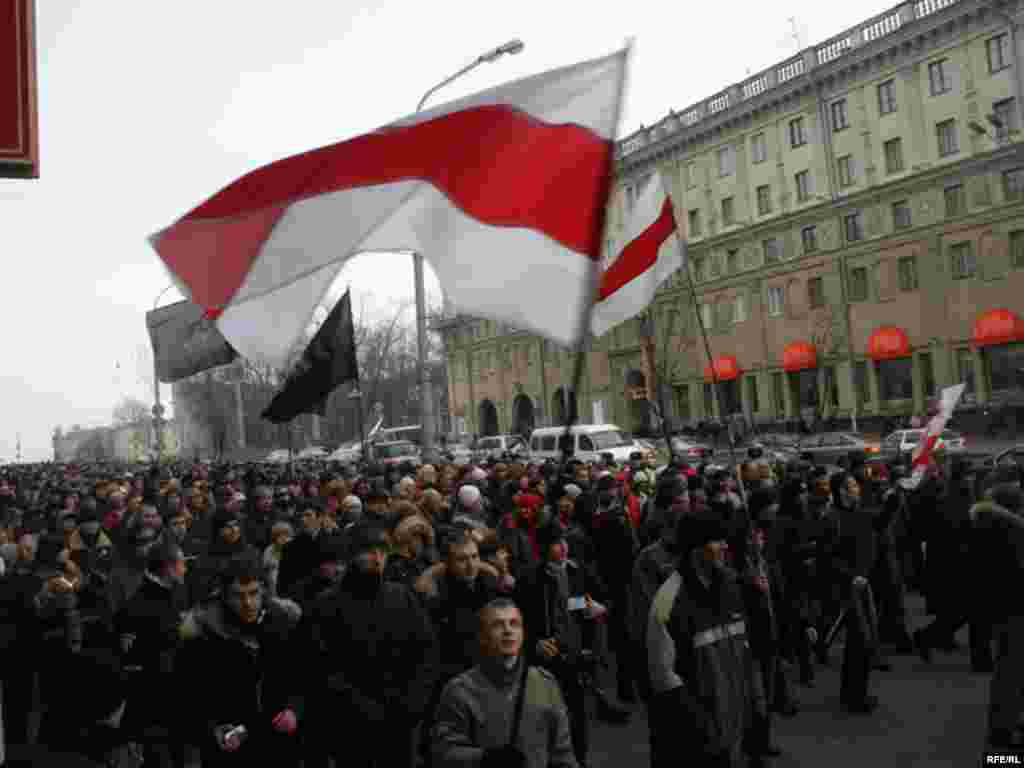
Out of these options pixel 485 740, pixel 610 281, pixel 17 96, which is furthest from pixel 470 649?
pixel 610 281

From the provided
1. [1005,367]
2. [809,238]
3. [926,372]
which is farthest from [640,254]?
[809,238]

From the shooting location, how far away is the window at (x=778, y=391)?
53.0 metres

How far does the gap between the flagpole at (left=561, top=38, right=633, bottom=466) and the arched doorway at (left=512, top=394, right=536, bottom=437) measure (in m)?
68.3

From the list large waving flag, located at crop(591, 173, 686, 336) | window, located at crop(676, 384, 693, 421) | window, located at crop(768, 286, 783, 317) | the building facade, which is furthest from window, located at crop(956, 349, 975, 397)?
large waving flag, located at crop(591, 173, 686, 336)

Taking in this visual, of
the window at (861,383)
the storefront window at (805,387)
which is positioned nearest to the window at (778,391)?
the storefront window at (805,387)

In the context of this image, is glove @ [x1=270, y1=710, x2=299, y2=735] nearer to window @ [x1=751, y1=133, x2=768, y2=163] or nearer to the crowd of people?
the crowd of people

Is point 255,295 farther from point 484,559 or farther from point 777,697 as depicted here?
point 777,697

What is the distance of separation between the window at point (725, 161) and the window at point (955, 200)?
47.3 feet

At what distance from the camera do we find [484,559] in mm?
6258

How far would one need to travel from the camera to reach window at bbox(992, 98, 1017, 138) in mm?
41406

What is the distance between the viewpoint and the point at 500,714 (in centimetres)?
386

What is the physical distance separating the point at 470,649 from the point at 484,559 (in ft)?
2.58

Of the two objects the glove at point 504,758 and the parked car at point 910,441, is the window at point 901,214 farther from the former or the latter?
the glove at point 504,758

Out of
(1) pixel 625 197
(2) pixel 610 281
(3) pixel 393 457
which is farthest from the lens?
(1) pixel 625 197
